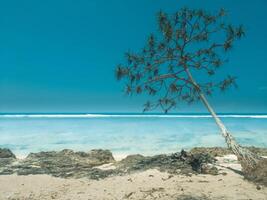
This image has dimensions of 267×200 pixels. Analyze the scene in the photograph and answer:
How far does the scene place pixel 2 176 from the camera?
732cm

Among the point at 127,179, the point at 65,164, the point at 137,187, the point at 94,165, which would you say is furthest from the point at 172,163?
the point at 65,164

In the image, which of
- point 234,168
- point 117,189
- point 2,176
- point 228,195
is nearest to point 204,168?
point 234,168

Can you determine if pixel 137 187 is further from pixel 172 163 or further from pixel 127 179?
pixel 172 163

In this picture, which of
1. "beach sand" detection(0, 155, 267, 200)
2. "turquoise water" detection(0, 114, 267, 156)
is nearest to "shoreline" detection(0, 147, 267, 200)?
"beach sand" detection(0, 155, 267, 200)

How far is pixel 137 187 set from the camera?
631cm

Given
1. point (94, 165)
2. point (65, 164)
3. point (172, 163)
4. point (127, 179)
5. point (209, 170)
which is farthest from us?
point (94, 165)

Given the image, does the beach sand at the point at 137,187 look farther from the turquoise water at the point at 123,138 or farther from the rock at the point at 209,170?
the turquoise water at the point at 123,138

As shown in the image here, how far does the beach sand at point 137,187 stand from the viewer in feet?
18.9

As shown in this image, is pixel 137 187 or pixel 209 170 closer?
pixel 137 187

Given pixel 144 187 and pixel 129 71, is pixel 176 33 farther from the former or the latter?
pixel 144 187

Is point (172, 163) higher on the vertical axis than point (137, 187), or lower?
higher

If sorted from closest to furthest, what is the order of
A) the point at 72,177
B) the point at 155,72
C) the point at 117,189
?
1. the point at 117,189
2. the point at 72,177
3. the point at 155,72

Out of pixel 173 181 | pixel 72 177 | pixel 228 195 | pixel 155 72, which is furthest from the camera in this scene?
pixel 155 72

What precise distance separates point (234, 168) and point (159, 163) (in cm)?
187
